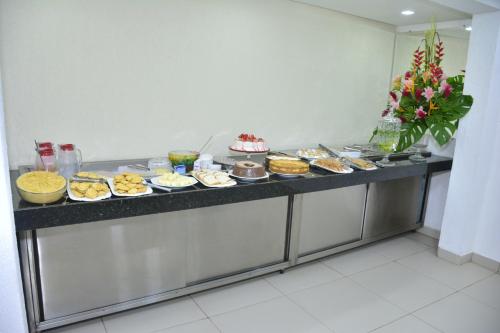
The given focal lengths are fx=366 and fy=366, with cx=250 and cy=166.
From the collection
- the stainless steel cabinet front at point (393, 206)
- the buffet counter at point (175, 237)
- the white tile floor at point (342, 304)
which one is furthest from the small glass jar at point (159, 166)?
the stainless steel cabinet front at point (393, 206)

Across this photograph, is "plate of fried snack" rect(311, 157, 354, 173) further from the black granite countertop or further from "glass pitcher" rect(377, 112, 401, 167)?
"glass pitcher" rect(377, 112, 401, 167)

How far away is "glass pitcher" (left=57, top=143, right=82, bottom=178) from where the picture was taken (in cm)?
193

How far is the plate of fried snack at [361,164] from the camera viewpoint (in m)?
2.54

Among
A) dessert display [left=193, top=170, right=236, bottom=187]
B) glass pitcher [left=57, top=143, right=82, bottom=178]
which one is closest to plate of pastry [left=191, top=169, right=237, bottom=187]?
dessert display [left=193, top=170, right=236, bottom=187]

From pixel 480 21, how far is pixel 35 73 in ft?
9.30

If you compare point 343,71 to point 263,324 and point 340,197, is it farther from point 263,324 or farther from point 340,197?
point 263,324

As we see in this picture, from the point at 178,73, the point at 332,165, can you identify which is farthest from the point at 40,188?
the point at 332,165

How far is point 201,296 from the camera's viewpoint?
2.15 metres

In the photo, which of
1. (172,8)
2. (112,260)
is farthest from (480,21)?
(112,260)

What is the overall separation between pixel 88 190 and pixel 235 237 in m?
0.89

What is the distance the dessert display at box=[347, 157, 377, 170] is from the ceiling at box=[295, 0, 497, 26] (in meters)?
1.12

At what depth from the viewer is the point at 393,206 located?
300 cm

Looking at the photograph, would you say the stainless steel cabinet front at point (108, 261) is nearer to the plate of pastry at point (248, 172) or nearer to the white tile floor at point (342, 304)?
the white tile floor at point (342, 304)

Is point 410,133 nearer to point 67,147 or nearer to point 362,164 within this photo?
point 362,164
